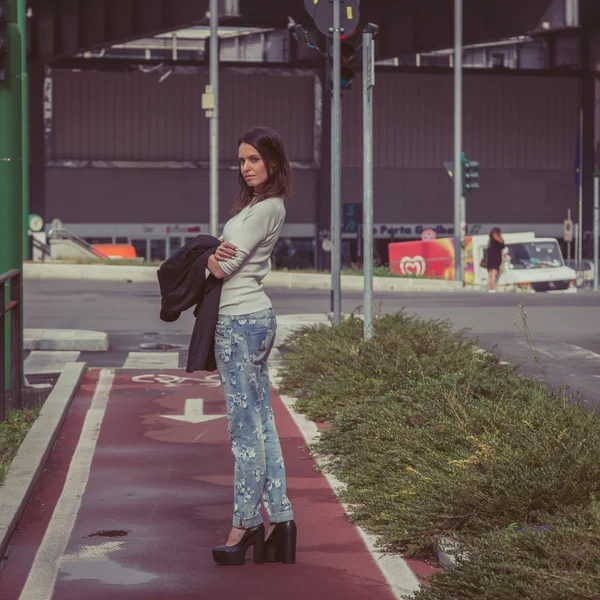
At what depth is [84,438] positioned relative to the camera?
10.1 metres

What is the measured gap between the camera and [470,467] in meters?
6.85

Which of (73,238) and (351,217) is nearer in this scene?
(73,238)

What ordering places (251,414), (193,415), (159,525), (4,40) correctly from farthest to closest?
(4,40) < (193,415) < (159,525) < (251,414)

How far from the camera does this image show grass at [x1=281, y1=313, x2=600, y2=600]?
5230mm

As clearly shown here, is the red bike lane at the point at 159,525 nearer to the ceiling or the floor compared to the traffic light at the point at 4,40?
nearer to the floor

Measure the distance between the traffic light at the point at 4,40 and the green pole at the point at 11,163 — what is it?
92 millimetres

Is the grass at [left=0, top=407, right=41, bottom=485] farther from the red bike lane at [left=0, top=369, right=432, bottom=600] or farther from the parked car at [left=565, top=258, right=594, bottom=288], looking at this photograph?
the parked car at [left=565, top=258, right=594, bottom=288]

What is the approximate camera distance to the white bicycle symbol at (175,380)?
13945 mm

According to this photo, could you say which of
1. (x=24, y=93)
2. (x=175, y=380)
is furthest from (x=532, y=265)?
(x=175, y=380)

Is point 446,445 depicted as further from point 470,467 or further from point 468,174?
point 468,174

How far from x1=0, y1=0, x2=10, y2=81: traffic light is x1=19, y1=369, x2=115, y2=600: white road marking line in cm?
317

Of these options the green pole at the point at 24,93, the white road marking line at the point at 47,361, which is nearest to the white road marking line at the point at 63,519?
the green pole at the point at 24,93

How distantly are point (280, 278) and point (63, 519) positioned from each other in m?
28.1

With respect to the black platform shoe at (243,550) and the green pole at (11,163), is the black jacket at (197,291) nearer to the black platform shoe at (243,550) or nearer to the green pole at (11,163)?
the black platform shoe at (243,550)
